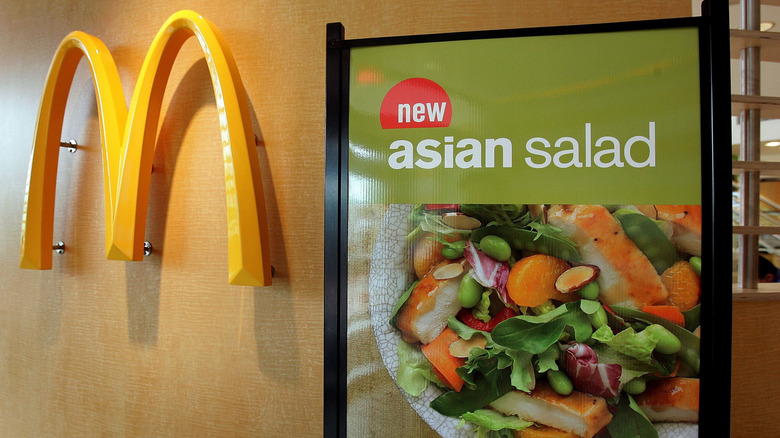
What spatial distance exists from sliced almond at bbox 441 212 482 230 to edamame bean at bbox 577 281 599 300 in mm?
236

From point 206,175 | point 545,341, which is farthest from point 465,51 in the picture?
point 206,175

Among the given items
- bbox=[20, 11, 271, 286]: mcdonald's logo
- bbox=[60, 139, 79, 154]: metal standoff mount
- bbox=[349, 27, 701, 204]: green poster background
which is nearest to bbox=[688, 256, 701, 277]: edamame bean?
bbox=[349, 27, 701, 204]: green poster background

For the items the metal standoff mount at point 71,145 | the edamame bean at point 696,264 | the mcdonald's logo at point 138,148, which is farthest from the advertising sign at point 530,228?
the metal standoff mount at point 71,145

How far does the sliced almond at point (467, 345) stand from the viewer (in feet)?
3.27

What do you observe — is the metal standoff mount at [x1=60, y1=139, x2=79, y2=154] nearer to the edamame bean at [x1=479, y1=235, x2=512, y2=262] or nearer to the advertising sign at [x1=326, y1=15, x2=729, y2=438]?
the advertising sign at [x1=326, y1=15, x2=729, y2=438]

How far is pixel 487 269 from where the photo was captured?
3.27 feet

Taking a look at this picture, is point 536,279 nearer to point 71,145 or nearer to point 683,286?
point 683,286

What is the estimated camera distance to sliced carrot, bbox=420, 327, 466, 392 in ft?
3.30

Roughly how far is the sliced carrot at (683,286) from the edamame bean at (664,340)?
53 millimetres

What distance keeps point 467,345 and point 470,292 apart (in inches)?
4.2

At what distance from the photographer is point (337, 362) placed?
1.06m

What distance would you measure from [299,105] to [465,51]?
0.75 m

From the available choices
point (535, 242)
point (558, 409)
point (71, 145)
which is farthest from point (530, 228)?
point (71, 145)

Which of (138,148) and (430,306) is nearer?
(430,306)
